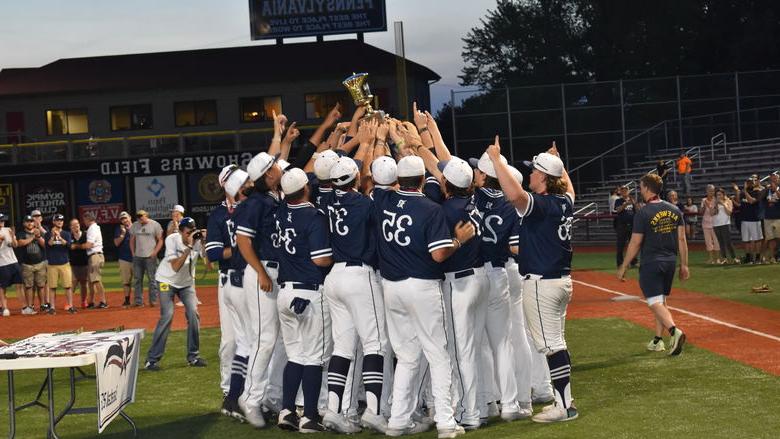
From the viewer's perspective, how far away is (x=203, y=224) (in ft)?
141

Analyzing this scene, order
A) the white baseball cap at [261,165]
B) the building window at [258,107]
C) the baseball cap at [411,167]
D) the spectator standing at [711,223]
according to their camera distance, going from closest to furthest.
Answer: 1. the baseball cap at [411,167]
2. the white baseball cap at [261,165]
3. the spectator standing at [711,223]
4. the building window at [258,107]

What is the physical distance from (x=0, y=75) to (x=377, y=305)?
51.3 metres

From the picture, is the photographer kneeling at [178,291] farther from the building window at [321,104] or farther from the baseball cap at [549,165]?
the building window at [321,104]

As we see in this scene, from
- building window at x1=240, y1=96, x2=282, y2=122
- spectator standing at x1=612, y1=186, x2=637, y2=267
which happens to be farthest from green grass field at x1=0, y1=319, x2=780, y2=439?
building window at x1=240, y1=96, x2=282, y2=122

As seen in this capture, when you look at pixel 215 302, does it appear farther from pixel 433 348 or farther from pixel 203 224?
pixel 203 224

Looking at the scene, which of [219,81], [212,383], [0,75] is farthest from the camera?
[0,75]

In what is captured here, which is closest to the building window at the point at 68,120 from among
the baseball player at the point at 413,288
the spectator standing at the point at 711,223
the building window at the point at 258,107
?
the building window at the point at 258,107

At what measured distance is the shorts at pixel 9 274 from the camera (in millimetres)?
21969

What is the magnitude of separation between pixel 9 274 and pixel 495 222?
1517 cm

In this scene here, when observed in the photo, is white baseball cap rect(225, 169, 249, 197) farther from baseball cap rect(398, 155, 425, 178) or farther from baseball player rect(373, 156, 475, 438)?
baseball cap rect(398, 155, 425, 178)

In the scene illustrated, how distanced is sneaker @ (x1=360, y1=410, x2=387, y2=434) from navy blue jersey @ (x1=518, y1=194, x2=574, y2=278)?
1.92 meters

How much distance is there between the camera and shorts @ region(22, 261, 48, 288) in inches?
893

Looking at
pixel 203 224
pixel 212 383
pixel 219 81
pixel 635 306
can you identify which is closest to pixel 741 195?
pixel 635 306

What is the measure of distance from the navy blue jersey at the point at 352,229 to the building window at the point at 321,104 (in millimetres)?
41664
